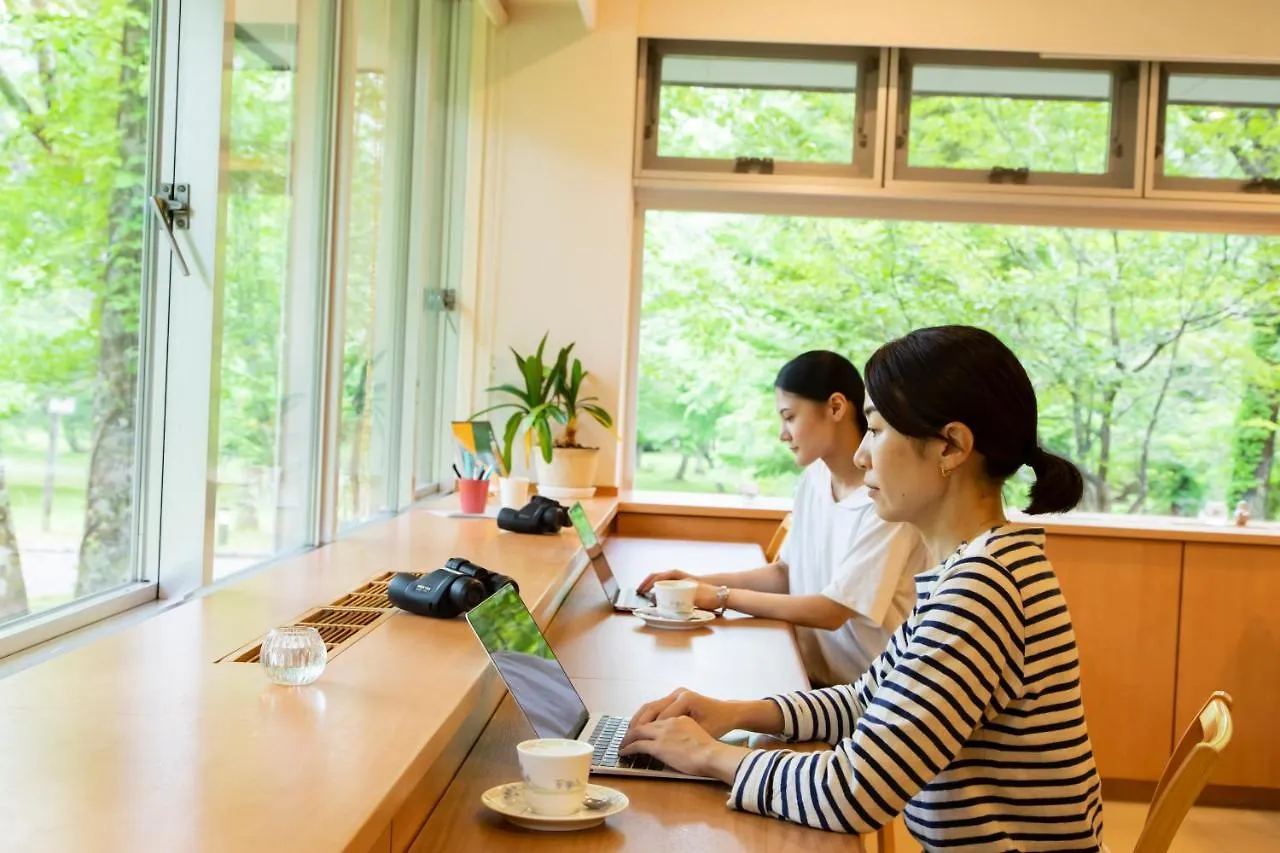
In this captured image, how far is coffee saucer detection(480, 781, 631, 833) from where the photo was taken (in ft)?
4.69

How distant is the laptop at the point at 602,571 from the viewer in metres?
2.87

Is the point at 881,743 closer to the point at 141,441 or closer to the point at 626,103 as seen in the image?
the point at 141,441

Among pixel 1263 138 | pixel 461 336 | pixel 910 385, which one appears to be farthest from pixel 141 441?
pixel 1263 138

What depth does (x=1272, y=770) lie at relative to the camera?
14.9 ft

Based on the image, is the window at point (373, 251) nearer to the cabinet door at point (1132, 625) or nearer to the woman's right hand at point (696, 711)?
the woman's right hand at point (696, 711)

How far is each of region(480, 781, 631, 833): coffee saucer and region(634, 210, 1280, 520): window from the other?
358 cm

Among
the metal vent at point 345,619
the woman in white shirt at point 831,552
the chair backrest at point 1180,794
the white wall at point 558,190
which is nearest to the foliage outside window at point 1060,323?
the white wall at point 558,190

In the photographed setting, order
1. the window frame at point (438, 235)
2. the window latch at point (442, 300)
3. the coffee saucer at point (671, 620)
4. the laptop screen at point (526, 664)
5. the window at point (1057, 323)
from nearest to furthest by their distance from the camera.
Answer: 1. the laptop screen at point (526, 664)
2. the coffee saucer at point (671, 620)
3. the window frame at point (438, 235)
4. the window latch at point (442, 300)
5. the window at point (1057, 323)

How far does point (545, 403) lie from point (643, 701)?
8.37ft

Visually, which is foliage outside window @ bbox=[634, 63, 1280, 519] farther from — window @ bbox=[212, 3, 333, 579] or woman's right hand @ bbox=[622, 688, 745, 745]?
woman's right hand @ bbox=[622, 688, 745, 745]

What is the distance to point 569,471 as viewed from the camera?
178 inches

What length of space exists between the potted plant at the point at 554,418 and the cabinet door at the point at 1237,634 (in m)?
2.10

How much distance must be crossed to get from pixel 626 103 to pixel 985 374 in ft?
11.2

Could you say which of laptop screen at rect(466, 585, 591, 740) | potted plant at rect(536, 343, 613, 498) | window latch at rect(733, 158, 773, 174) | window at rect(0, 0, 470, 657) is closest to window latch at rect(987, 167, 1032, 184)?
window latch at rect(733, 158, 773, 174)
